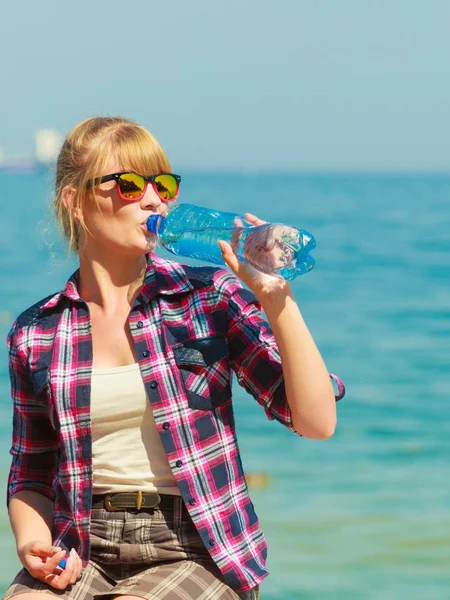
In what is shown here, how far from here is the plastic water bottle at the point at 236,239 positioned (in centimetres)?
282

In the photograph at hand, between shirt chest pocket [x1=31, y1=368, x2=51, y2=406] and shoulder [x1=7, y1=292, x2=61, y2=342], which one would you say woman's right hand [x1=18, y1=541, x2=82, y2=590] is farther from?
shoulder [x1=7, y1=292, x2=61, y2=342]

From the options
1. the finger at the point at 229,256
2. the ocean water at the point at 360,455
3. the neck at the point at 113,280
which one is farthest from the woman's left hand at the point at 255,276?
the ocean water at the point at 360,455

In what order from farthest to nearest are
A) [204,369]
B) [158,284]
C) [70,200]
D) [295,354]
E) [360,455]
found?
[360,455] < [70,200] < [158,284] < [204,369] < [295,354]

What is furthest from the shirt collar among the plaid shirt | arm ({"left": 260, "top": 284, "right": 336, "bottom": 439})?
arm ({"left": 260, "top": 284, "right": 336, "bottom": 439})

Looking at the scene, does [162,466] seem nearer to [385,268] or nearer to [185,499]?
[185,499]

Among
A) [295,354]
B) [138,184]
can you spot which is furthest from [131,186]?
[295,354]

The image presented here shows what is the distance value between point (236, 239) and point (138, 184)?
1.02 ft

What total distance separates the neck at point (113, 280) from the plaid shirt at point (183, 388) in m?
0.06

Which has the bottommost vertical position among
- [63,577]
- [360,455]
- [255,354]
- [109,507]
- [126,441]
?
[360,455]

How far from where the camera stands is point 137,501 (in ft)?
9.55

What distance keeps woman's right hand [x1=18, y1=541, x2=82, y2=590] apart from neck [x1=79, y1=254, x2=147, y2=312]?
686 millimetres

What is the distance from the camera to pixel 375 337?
1405 centimetres

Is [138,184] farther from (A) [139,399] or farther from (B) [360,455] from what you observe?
(B) [360,455]

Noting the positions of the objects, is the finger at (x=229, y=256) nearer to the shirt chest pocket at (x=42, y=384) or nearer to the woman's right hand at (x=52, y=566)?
the shirt chest pocket at (x=42, y=384)
